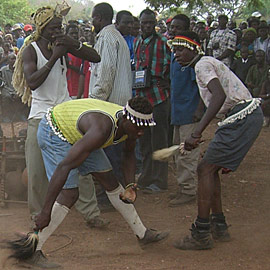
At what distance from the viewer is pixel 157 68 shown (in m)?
6.17

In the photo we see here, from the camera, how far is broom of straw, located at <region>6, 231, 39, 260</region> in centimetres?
378

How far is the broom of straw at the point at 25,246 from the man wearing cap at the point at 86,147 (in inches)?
3.0

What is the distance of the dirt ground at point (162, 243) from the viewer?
4129 millimetres

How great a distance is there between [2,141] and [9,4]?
79.0 feet

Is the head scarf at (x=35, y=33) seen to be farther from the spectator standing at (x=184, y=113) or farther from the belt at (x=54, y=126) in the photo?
the spectator standing at (x=184, y=113)

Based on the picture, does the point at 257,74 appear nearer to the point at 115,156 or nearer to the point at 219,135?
the point at 115,156

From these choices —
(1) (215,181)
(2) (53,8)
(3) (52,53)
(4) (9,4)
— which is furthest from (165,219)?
(4) (9,4)

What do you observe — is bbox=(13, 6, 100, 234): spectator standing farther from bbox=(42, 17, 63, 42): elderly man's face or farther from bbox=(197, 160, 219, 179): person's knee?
bbox=(197, 160, 219, 179): person's knee

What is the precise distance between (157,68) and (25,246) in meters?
3.08

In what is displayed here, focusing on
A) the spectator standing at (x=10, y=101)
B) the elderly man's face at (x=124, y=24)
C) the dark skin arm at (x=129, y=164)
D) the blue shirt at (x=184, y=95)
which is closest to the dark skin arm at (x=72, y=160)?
the dark skin arm at (x=129, y=164)

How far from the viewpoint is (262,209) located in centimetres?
575

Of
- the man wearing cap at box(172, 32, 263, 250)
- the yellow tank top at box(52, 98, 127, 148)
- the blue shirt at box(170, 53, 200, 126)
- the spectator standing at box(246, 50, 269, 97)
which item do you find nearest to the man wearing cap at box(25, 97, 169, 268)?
the yellow tank top at box(52, 98, 127, 148)

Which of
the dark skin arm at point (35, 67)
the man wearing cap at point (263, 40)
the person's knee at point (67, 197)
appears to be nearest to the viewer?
the person's knee at point (67, 197)

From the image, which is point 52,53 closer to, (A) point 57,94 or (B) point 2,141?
(A) point 57,94
